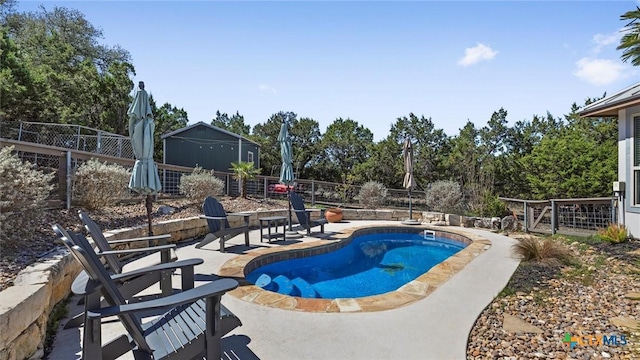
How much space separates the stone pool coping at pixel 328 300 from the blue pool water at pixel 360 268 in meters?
0.19

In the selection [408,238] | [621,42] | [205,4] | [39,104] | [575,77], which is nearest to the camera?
[621,42]

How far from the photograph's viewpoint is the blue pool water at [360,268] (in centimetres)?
Result: 511

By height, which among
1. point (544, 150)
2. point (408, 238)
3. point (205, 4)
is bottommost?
point (408, 238)

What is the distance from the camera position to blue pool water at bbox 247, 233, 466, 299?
5.11 metres

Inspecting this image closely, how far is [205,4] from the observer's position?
7.40 meters

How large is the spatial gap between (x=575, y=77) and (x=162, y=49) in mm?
11031

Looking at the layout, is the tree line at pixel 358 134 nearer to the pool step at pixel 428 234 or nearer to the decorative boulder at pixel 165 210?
the pool step at pixel 428 234

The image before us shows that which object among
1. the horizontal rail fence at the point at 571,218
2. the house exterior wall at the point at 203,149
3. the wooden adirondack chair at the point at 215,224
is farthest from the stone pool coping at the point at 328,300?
the house exterior wall at the point at 203,149

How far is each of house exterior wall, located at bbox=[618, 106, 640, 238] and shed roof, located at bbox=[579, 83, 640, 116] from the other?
0.26 meters

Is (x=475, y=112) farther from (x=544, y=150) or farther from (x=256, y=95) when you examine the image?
(x=256, y=95)

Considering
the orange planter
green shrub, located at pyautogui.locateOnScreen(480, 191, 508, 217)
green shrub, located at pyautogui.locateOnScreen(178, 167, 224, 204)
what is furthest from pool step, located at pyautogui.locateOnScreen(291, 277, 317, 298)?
green shrub, located at pyautogui.locateOnScreen(480, 191, 508, 217)

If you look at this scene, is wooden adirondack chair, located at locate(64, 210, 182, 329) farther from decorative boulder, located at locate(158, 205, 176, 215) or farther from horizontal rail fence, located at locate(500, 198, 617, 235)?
horizontal rail fence, located at locate(500, 198, 617, 235)

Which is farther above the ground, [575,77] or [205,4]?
[205,4]

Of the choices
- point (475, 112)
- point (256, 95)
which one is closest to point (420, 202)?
Answer: point (475, 112)
